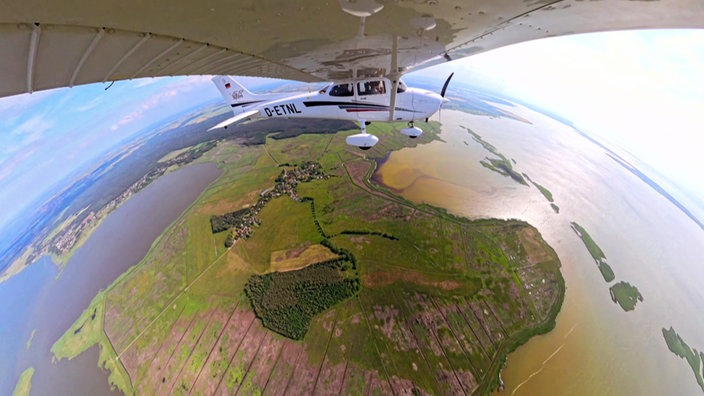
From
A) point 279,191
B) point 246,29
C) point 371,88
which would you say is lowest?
point 279,191

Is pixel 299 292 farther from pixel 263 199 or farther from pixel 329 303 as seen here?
pixel 263 199

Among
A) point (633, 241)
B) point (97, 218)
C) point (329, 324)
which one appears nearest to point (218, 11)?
point (329, 324)

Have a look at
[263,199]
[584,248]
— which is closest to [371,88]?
[263,199]

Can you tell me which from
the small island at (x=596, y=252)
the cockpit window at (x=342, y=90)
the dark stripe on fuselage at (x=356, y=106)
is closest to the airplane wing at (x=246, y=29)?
the dark stripe on fuselage at (x=356, y=106)

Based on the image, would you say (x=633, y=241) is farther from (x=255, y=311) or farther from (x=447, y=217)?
(x=255, y=311)

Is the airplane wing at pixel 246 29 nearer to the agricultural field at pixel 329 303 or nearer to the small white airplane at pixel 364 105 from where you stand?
the small white airplane at pixel 364 105

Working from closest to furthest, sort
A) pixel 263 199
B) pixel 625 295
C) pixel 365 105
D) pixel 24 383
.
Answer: pixel 365 105 < pixel 24 383 < pixel 625 295 < pixel 263 199

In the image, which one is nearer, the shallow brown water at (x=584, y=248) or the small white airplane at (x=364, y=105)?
the small white airplane at (x=364, y=105)
